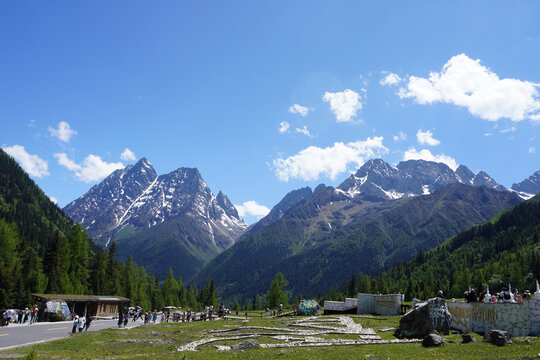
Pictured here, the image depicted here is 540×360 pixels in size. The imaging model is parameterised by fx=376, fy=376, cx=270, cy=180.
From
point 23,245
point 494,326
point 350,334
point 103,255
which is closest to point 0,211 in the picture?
point 23,245

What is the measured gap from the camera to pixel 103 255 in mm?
127750

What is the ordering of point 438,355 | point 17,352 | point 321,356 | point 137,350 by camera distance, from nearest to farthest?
1. point 438,355
2. point 321,356
3. point 17,352
4. point 137,350

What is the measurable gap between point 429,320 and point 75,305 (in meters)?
72.3

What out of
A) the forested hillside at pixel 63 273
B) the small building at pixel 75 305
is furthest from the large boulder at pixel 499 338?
the forested hillside at pixel 63 273

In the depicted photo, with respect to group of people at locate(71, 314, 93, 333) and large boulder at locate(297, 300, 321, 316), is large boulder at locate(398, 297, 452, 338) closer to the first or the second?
group of people at locate(71, 314, 93, 333)

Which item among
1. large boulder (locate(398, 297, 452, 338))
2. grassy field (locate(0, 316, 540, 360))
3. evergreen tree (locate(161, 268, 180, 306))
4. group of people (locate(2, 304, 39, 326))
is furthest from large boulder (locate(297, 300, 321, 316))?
evergreen tree (locate(161, 268, 180, 306))

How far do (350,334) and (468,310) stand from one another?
1193 centimetres

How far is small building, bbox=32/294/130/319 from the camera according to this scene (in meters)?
68.0

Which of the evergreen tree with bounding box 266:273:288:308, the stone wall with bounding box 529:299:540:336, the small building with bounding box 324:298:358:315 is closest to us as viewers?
the stone wall with bounding box 529:299:540:336

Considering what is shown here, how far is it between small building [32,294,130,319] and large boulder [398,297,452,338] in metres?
60.0

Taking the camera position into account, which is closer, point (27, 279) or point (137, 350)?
point (137, 350)

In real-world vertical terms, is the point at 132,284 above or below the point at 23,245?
below

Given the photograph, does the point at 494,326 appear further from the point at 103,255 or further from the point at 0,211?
the point at 0,211

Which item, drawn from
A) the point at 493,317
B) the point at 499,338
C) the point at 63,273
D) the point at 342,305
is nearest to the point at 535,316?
the point at 493,317
